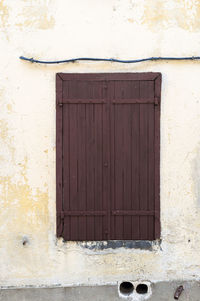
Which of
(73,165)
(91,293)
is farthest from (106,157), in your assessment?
(91,293)

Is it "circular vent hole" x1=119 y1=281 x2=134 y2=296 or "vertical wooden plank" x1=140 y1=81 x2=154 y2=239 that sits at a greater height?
"vertical wooden plank" x1=140 y1=81 x2=154 y2=239

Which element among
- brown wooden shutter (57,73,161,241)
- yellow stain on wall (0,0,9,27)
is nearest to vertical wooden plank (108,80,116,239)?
brown wooden shutter (57,73,161,241)

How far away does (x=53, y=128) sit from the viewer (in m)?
4.30

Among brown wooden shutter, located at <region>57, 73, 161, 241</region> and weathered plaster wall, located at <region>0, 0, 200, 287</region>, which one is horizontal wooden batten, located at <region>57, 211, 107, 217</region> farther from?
weathered plaster wall, located at <region>0, 0, 200, 287</region>

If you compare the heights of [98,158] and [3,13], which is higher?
[3,13]

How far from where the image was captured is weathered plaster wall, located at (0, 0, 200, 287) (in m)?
4.26

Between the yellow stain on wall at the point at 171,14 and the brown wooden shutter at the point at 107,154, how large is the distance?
701mm

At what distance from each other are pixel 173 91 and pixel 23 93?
6.33ft

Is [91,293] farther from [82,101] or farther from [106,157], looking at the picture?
[82,101]

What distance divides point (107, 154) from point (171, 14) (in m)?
1.97

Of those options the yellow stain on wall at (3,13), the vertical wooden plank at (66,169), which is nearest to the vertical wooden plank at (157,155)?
the vertical wooden plank at (66,169)

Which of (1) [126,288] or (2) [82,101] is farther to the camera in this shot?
(1) [126,288]

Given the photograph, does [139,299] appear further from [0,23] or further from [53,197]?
[0,23]

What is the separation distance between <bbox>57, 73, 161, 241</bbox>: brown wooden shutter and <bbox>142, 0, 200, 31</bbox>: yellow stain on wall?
0.70 metres
